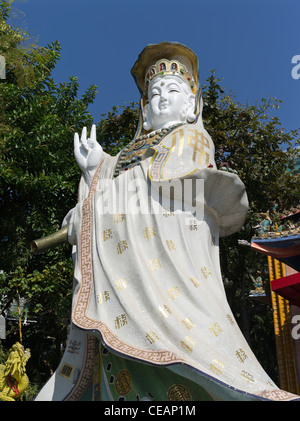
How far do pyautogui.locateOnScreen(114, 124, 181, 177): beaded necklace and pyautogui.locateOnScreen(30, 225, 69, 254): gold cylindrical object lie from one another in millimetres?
861

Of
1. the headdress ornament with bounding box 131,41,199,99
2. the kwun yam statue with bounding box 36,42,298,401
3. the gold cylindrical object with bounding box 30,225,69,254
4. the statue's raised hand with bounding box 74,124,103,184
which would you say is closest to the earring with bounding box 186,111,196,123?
the kwun yam statue with bounding box 36,42,298,401

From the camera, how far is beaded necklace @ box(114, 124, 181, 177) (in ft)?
17.6

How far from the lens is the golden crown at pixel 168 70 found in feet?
19.1

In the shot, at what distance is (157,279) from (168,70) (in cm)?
266

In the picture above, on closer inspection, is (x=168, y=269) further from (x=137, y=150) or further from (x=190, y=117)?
(x=190, y=117)

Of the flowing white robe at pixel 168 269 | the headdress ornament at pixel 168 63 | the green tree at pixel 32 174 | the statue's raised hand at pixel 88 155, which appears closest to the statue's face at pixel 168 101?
the headdress ornament at pixel 168 63

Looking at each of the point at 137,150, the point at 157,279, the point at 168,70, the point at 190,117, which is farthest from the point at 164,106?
the point at 157,279

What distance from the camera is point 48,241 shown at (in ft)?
15.8

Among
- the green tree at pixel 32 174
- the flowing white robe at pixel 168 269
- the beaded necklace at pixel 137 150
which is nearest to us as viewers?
the flowing white robe at pixel 168 269

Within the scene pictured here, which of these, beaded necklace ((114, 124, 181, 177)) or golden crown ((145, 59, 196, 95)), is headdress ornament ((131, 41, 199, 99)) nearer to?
golden crown ((145, 59, 196, 95))

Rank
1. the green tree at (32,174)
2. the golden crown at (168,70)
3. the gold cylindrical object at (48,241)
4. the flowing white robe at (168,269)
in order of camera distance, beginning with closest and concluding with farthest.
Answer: the flowing white robe at (168,269)
the gold cylindrical object at (48,241)
the golden crown at (168,70)
the green tree at (32,174)

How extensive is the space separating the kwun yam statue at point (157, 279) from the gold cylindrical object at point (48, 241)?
2.6 inches

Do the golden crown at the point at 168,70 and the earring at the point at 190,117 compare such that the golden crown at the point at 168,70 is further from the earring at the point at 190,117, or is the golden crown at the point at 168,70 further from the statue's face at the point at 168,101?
the earring at the point at 190,117
